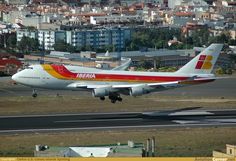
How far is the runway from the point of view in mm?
54153

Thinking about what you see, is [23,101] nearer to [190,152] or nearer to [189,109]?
[189,109]

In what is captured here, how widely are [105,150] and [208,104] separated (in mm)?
31590

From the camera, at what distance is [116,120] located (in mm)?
57281

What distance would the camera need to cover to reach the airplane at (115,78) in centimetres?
6588

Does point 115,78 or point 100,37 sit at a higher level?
point 115,78

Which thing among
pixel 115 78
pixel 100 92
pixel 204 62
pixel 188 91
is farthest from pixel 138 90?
pixel 188 91

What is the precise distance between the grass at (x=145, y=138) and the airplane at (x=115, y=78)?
1308cm

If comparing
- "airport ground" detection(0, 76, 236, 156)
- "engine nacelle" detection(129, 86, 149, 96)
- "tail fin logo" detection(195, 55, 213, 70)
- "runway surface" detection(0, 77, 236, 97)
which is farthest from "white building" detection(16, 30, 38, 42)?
"engine nacelle" detection(129, 86, 149, 96)

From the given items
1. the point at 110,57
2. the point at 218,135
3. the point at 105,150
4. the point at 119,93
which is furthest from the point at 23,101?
the point at 110,57

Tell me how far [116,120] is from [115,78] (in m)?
9.87

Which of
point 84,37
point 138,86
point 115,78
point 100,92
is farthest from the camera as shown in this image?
point 84,37

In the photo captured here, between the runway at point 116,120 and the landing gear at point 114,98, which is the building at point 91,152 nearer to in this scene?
the runway at point 116,120

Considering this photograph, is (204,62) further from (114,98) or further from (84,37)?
(84,37)

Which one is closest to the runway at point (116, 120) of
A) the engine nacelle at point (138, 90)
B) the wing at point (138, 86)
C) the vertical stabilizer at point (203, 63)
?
the engine nacelle at point (138, 90)
